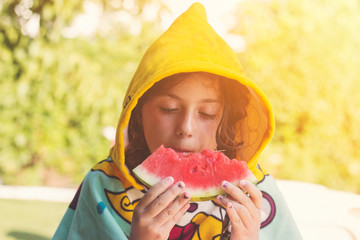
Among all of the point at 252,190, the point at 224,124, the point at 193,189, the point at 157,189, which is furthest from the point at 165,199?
the point at 224,124

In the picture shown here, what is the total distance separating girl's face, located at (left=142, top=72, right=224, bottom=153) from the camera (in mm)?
1845

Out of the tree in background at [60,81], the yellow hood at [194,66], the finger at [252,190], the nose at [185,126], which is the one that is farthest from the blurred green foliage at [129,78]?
the finger at [252,190]

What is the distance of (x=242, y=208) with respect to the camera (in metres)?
1.64

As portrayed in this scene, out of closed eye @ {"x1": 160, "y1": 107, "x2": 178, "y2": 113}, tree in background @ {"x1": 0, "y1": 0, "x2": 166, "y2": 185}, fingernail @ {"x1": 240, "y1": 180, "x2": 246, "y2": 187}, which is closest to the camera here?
fingernail @ {"x1": 240, "y1": 180, "x2": 246, "y2": 187}

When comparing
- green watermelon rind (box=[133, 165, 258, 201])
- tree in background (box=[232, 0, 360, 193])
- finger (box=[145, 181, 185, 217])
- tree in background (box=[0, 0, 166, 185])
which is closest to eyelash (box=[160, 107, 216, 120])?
green watermelon rind (box=[133, 165, 258, 201])

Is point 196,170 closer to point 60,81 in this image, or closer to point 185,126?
point 185,126

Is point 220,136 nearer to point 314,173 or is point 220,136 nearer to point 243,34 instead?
point 314,173

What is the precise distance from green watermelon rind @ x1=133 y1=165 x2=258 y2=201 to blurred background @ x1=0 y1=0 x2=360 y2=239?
4.58 m

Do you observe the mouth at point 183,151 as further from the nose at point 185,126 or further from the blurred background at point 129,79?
the blurred background at point 129,79

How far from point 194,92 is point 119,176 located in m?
0.65

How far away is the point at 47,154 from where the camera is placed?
7.49 m

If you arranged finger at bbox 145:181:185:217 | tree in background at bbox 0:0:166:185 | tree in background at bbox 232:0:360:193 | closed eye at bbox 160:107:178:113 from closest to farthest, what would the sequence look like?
finger at bbox 145:181:185:217 → closed eye at bbox 160:107:178:113 → tree in background at bbox 0:0:166:185 → tree in background at bbox 232:0:360:193

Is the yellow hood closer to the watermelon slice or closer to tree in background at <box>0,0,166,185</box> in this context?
the watermelon slice

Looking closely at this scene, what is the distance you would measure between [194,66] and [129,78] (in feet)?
21.0
